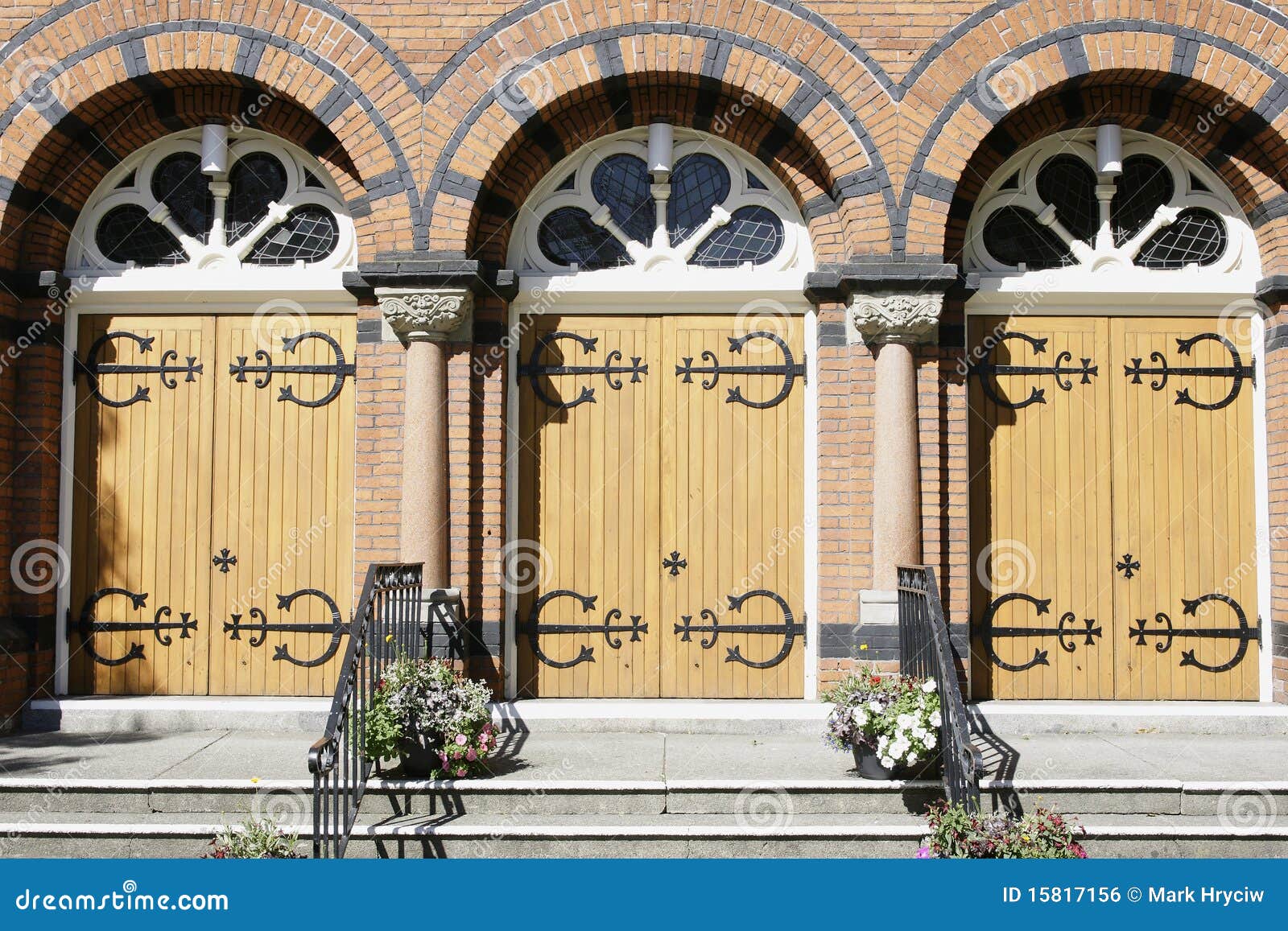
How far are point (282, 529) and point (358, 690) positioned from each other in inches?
83.9

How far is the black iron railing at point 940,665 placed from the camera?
17.1ft

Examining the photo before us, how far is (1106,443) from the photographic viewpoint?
7.23 meters

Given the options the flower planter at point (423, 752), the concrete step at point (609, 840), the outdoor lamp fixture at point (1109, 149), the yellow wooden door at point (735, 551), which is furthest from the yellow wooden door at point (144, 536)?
the outdoor lamp fixture at point (1109, 149)

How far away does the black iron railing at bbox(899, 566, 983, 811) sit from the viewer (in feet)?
17.1

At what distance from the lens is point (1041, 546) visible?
7.20 m

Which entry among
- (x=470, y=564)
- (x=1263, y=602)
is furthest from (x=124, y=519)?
(x=1263, y=602)

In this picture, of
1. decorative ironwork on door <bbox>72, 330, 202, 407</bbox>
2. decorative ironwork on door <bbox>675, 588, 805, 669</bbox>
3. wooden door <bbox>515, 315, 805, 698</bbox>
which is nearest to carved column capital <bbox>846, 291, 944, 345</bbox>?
wooden door <bbox>515, 315, 805, 698</bbox>

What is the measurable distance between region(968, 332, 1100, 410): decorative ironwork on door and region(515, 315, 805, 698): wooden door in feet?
3.95

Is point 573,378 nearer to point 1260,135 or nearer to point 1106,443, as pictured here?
point 1106,443

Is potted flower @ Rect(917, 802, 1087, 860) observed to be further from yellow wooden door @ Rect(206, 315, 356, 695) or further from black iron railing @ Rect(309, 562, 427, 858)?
yellow wooden door @ Rect(206, 315, 356, 695)

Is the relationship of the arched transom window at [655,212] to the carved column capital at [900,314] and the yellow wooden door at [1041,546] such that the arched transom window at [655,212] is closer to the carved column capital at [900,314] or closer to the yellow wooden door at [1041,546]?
the carved column capital at [900,314]

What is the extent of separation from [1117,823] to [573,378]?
4034 millimetres

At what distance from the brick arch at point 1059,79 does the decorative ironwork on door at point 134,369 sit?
4655mm

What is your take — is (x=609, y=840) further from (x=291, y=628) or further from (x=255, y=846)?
(x=291, y=628)
